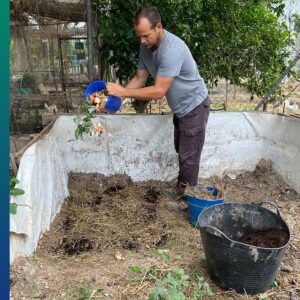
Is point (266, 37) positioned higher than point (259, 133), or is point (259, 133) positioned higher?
point (266, 37)

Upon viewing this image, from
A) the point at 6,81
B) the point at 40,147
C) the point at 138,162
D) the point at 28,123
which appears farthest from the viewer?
the point at 28,123

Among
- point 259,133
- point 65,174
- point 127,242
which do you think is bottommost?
point 127,242

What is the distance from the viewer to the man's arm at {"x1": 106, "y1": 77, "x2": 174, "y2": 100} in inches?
117

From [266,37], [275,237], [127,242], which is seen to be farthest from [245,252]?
[266,37]

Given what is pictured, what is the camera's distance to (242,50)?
4.77 m

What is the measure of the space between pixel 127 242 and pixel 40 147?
103 centimetres

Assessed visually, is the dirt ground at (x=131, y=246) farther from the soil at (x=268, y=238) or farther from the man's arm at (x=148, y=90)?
the man's arm at (x=148, y=90)

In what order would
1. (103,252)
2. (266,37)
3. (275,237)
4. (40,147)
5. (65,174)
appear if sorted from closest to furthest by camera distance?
1. (275,237)
2. (103,252)
3. (40,147)
4. (65,174)
5. (266,37)

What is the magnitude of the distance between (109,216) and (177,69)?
4.70 feet

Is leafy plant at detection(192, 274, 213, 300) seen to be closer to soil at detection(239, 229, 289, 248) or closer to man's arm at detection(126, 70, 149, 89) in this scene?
soil at detection(239, 229, 289, 248)

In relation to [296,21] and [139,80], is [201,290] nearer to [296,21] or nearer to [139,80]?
[139,80]

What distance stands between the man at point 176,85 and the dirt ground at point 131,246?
549 millimetres

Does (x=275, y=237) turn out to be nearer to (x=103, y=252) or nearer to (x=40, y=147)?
(x=103, y=252)

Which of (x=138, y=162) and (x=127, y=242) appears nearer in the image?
(x=127, y=242)
